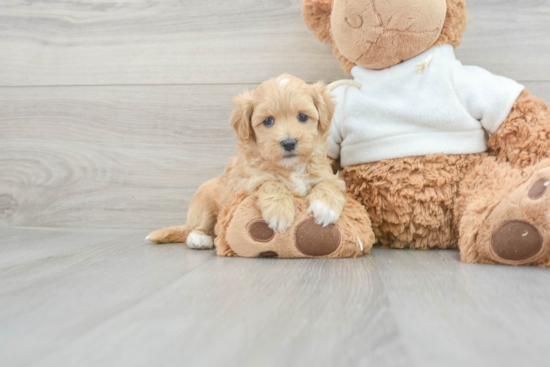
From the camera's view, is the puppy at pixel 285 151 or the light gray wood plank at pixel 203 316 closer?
the light gray wood plank at pixel 203 316

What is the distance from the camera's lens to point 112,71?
65.4 inches

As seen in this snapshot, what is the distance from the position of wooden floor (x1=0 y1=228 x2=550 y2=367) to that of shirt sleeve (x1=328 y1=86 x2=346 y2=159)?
1.20 ft

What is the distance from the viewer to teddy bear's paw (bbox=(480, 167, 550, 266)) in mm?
874

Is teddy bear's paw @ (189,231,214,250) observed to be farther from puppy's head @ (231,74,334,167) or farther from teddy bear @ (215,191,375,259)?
puppy's head @ (231,74,334,167)

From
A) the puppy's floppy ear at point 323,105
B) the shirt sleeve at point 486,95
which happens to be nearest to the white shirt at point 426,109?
the shirt sleeve at point 486,95

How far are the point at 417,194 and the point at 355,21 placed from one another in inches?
18.9

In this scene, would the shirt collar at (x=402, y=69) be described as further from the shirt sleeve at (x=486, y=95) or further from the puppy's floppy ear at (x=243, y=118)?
the puppy's floppy ear at (x=243, y=118)

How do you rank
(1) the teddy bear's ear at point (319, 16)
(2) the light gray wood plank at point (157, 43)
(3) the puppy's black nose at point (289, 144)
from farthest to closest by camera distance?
(2) the light gray wood plank at point (157, 43) < (1) the teddy bear's ear at point (319, 16) < (3) the puppy's black nose at point (289, 144)

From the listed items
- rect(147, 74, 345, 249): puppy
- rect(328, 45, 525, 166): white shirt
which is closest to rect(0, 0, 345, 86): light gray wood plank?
rect(328, 45, 525, 166): white shirt

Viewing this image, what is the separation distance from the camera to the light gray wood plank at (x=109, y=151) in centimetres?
162

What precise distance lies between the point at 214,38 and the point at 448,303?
4.12ft

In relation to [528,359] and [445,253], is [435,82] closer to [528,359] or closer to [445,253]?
[445,253]

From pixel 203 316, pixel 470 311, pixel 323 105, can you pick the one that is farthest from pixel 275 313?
pixel 323 105

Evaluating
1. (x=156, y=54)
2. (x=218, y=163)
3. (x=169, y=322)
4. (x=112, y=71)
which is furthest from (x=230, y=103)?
(x=169, y=322)
